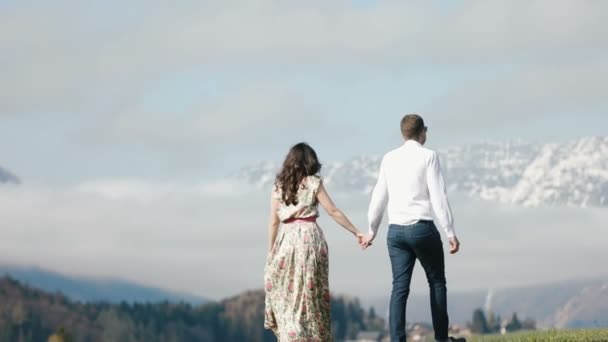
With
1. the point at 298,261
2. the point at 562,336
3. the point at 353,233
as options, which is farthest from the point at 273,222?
the point at 562,336

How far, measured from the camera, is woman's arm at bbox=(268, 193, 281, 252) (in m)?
22.4

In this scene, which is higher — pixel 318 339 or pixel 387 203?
pixel 387 203

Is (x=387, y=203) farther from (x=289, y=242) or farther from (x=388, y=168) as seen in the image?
(x=289, y=242)

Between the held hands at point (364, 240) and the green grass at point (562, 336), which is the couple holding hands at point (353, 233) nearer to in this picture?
the held hands at point (364, 240)

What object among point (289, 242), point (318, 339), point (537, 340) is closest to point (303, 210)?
point (289, 242)

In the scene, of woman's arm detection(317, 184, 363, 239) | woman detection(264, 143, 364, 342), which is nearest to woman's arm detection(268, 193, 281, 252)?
woman detection(264, 143, 364, 342)

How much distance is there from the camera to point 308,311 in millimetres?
22609

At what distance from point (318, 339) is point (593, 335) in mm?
4754

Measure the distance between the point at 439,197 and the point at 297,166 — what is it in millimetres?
2634

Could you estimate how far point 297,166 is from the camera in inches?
867

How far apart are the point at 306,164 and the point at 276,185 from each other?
0.64 meters

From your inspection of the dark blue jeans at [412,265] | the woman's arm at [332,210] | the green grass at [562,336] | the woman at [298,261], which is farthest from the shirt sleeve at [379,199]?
the green grass at [562,336]

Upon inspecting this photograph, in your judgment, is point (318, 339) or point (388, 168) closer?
point (388, 168)

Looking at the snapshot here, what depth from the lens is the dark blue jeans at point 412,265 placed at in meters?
20.7
